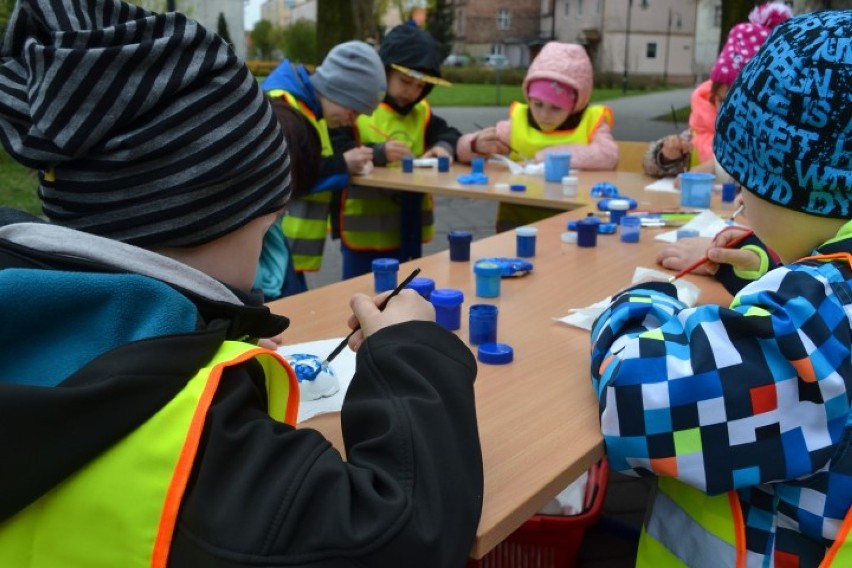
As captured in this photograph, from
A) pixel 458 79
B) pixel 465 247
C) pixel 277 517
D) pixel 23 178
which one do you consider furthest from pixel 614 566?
pixel 458 79

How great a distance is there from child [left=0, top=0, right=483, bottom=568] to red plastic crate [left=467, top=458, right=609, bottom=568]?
1.28m

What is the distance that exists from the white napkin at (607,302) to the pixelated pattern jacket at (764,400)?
0.59 meters

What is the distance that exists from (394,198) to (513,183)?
28.0 inches

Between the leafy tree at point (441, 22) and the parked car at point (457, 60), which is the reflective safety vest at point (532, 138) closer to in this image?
the leafy tree at point (441, 22)

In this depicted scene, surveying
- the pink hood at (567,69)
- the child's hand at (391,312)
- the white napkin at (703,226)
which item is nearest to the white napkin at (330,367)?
the child's hand at (391,312)

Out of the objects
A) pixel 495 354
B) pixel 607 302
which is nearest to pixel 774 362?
pixel 495 354

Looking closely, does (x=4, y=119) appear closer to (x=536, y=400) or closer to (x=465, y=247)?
(x=536, y=400)

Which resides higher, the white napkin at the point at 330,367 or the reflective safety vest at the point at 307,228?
the white napkin at the point at 330,367

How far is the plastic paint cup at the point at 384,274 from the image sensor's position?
2.19 meters

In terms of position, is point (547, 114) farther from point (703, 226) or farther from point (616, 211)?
point (703, 226)

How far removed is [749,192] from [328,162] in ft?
9.10

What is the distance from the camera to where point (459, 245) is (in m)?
2.46

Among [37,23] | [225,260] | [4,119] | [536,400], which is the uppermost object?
[37,23]

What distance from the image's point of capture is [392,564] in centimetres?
88
